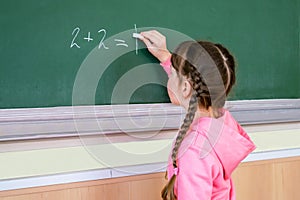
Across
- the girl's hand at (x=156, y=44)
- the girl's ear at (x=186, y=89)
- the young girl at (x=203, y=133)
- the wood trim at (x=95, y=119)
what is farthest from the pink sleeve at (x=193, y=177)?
the girl's hand at (x=156, y=44)

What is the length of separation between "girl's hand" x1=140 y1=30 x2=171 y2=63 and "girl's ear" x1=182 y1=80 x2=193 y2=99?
0.22 metres

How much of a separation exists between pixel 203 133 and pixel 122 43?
37cm

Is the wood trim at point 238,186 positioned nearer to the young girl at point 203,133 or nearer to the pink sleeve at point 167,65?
the young girl at point 203,133

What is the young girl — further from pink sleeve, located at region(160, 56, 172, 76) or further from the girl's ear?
pink sleeve, located at region(160, 56, 172, 76)

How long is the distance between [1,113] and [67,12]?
32cm

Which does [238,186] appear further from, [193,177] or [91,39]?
[91,39]

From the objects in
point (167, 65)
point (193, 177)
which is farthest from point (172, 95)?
point (193, 177)

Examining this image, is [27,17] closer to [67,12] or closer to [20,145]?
[67,12]

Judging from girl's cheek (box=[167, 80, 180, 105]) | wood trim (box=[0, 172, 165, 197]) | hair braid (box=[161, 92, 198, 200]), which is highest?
girl's cheek (box=[167, 80, 180, 105])

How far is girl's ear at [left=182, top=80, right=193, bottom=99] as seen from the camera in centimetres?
99

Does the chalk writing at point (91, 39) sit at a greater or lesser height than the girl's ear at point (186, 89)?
greater

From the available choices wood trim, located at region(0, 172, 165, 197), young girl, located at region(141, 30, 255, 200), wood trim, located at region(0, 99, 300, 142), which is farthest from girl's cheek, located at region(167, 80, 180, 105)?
wood trim, located at region(0, 172, 165, 197)

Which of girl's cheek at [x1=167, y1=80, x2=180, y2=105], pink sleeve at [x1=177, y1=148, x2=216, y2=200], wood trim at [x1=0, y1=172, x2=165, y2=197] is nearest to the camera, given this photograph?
pink sleeve at [x1=177, y1=148, x2=216, y2=200]

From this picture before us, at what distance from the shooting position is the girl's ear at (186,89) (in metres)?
0.99
